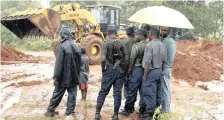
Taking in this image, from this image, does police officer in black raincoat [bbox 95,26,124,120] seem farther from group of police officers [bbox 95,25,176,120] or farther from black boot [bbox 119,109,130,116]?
black boot [bbox 119,109,130,116]

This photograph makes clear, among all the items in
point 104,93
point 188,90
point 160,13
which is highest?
point 160,13

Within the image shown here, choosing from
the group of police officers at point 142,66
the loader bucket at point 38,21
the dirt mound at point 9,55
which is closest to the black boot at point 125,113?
the group of police officers at point 142,66

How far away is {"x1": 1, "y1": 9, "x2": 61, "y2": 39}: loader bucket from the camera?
15.4 metres

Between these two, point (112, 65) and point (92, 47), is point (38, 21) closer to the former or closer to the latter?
→ point (92, 47)

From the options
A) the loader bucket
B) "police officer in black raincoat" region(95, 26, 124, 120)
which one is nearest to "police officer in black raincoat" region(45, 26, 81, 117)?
"police officer in black raincoat" region(95, 26, 124, 120)

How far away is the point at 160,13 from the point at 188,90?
5.79 metres

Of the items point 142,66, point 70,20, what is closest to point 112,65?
point 142,66

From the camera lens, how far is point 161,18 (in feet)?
23.6

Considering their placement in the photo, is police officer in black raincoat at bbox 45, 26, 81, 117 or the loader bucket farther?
the loader bucket

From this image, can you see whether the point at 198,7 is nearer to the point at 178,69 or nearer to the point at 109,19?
the point at 109,19

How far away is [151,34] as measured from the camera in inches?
288

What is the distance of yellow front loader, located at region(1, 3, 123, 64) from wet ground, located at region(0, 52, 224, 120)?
2.00m

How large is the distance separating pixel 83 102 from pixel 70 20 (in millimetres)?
9521

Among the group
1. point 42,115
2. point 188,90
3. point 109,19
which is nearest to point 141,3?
point 109,19
